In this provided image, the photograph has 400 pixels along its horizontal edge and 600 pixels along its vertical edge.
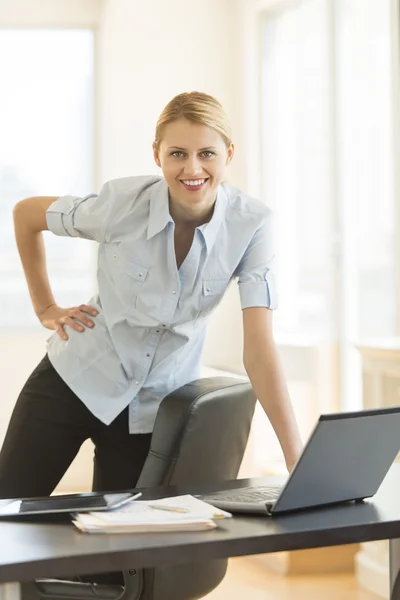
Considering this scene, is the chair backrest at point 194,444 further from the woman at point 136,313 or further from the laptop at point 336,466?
the laptop at point 336,466

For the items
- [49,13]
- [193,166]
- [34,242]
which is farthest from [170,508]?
[49,13]

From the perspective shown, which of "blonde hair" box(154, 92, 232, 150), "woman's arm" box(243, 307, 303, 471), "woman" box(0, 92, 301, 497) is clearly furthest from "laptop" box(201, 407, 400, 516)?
"blonde hair" box(154, 92, 232, 150)

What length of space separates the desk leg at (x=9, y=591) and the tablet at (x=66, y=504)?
19 cm

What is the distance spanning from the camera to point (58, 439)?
2.09 metres

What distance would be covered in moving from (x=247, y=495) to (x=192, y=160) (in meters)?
0.71

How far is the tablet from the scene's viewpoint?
1345 mm

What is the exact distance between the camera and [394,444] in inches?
57.1

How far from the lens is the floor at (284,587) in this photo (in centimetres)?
329

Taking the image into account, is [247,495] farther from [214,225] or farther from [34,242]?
[34,242]

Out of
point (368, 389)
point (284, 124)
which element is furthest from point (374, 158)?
point (368, 389)

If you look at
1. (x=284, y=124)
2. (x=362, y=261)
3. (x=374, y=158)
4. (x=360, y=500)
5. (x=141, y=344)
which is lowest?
(x=360, y=500)

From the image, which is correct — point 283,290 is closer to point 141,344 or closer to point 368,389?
point 368,389

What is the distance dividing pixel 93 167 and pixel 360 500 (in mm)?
4126

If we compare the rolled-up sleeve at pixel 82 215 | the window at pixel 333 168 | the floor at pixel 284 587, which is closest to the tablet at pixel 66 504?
the rolled-up sleeve at pixel 82 215
